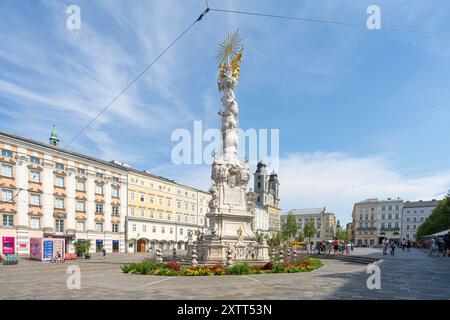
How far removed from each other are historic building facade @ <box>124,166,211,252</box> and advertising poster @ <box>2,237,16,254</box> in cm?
2194

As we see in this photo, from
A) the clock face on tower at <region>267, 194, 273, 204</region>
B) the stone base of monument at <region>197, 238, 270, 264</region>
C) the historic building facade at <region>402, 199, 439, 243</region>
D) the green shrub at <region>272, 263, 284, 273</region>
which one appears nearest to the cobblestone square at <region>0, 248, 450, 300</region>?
the green shrub at <region>272, 263, 284, 273</region>

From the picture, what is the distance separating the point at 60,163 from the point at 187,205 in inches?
1407

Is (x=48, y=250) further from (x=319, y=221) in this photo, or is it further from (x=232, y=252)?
(x=319, y=221)

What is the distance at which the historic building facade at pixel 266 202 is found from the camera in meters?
125

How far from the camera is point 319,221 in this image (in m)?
156

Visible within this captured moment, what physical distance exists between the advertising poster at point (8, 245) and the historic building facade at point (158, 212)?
21942mm

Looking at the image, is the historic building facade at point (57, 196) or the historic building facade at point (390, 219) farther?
the historic building facade at point (390, 219)

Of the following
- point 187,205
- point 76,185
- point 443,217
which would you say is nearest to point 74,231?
point 76,185

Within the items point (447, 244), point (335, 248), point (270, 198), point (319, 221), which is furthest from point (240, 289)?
point (319, 221)

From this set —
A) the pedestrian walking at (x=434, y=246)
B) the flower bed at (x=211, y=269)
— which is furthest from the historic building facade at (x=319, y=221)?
the flower bed at (x=211, y=269)

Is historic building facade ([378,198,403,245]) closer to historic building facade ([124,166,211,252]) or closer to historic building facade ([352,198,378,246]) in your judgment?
historic building facade ([352,198,378,246])

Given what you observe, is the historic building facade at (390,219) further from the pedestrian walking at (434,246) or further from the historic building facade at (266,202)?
the pedestrian walking at (434,246)

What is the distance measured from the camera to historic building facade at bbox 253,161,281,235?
410 ft
